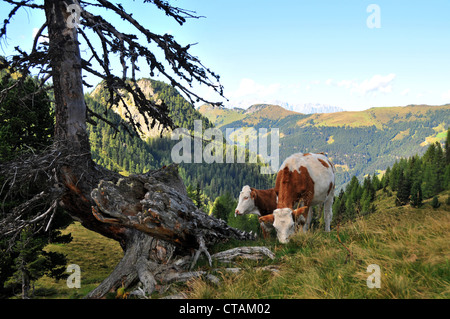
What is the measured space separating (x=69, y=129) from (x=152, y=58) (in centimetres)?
317

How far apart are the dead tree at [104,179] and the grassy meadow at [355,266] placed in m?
1.12

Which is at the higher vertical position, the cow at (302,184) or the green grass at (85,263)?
the cow at (302,184)

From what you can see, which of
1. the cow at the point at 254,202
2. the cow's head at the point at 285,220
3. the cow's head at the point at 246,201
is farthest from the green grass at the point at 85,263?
the cow's head at the point at 285,220

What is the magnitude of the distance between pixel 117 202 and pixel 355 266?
538 centimetres

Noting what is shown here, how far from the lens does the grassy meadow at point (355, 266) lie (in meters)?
4.69

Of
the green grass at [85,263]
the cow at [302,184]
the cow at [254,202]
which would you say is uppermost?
the cow at [302,184]

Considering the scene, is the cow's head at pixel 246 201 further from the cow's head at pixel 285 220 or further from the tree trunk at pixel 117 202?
the tree trunk at pixel 117 202

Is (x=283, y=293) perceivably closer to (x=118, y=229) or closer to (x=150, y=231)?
(x=150, y=231)

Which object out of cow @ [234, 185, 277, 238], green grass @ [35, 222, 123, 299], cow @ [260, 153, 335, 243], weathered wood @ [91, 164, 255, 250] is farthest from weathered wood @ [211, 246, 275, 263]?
green grass @ [35, 222, 123, 299]

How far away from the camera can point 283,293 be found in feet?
17.4

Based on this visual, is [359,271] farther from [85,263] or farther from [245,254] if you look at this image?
[85,263]

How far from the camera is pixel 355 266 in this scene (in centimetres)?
547

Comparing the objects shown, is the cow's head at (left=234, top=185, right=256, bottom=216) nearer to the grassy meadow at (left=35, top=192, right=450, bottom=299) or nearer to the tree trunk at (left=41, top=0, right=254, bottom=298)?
the tree trunk at (left=41, top=0, right=254, bottom=298)

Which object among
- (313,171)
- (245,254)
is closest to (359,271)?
(245,254)
